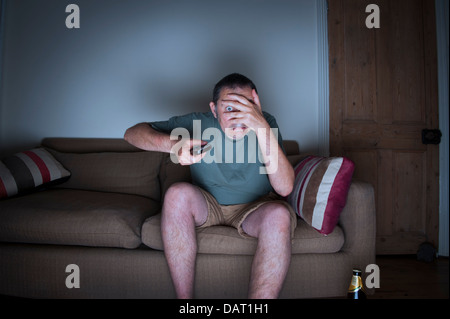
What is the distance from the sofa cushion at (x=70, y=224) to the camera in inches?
48.0

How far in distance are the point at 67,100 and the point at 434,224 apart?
10.5 ft

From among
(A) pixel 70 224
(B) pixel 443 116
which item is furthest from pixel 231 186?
(B) pixel 443 116

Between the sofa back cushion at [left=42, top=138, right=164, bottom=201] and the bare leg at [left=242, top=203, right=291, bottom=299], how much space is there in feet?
3.25

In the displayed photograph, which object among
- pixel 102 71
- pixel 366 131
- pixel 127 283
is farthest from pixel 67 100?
→ pixel 366 131

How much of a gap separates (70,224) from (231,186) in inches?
31.3

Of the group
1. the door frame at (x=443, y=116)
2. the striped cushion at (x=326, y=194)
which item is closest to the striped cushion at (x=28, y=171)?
the striped cushion at (x=326, y=194)

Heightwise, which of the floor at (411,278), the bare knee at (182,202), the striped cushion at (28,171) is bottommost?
the floor at (411,278)

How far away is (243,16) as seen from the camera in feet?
7.19

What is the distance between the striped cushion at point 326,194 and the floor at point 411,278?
59 cm

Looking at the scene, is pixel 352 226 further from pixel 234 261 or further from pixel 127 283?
pixel 127 283

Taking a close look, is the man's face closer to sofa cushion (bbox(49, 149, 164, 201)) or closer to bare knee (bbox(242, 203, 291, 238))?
bare knee (bbox(242, 203, 291, 238))

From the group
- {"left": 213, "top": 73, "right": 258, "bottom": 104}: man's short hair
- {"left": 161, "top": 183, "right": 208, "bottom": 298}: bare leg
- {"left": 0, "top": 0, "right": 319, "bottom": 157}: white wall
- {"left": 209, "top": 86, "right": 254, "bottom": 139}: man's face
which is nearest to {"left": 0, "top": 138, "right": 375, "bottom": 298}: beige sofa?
{"left": 161, "top": 183, "right": 208, "bottom": 298}: bare leg

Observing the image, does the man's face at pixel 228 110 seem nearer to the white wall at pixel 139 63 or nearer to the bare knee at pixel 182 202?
the bare knee at pixel 182 202

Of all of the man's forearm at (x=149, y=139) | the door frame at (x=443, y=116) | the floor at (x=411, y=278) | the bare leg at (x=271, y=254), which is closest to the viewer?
the bare leg at (x=271, y=254)
